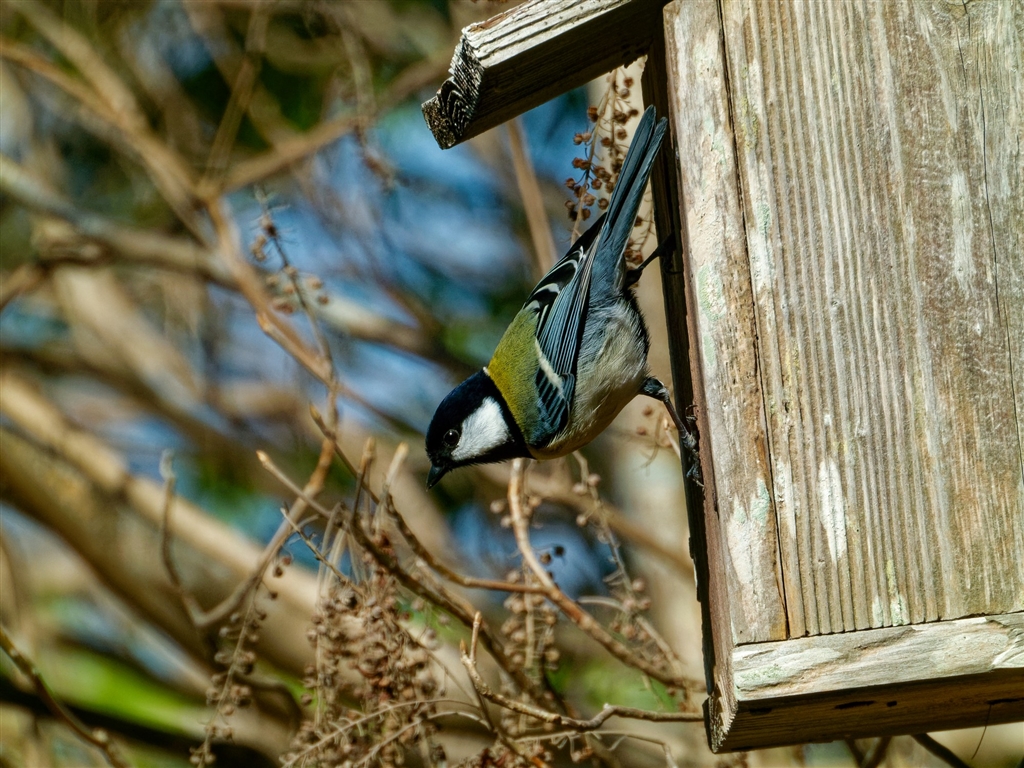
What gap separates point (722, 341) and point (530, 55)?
63 cm

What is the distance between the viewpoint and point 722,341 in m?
1.76

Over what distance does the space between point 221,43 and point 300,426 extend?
1945mm

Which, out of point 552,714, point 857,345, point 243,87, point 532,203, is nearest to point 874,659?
point 857,345

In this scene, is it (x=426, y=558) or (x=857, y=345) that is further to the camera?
(x=426, y=558)

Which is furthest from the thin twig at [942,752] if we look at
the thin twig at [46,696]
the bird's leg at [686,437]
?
the thin twig at [46,696]

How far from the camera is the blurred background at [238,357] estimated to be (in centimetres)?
395

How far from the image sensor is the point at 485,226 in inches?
217

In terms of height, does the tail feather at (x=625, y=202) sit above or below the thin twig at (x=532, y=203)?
below

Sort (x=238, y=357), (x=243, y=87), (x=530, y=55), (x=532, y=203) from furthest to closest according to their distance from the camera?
(x=238, y=357), (x=243, y=87), (x=532, y=203), (x=530, y=55)

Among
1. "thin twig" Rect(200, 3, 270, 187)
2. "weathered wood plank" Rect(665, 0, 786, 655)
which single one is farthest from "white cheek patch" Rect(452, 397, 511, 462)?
"thin twig" Rect(200, 3, 270, 187)

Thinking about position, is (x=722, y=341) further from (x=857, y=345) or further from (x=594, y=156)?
(x=594, y=156)

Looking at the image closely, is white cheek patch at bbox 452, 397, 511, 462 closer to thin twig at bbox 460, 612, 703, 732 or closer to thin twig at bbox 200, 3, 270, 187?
thin twig at bbox 460, 612, 703, 732

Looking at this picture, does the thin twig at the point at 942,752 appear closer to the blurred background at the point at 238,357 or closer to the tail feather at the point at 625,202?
the blurred background at the point at 238,357

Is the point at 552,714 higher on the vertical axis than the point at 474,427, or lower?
lower
